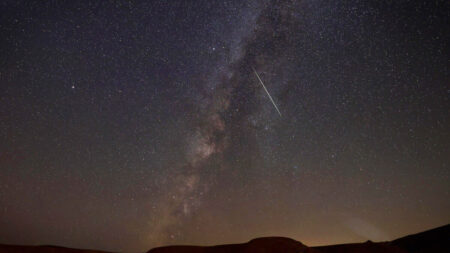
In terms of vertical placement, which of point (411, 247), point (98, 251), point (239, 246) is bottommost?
point (411, 247)

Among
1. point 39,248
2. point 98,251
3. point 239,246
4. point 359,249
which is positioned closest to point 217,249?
point 239,246

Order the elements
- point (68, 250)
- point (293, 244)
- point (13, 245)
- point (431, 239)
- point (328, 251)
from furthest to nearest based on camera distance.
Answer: point (431, 239)
point (328, 251)
point (68, 250)
point (13, 245)
point (293, 244)

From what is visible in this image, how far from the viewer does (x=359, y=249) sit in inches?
684

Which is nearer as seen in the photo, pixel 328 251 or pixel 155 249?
pixel 155 249

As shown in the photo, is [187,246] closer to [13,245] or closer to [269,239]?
[269,239]

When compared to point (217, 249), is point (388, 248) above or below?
below

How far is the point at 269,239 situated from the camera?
14.3 metres

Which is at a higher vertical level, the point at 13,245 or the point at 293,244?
the point at 13,245

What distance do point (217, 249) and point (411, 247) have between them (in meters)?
16.9

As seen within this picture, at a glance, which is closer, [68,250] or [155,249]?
[155,249]

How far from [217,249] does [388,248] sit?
9124mm

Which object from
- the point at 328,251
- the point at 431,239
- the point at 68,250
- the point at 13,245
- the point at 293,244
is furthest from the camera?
the point at 431,239

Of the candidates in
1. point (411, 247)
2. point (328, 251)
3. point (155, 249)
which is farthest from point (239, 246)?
point (411, 247)

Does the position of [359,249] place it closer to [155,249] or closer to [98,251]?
[155,249]
